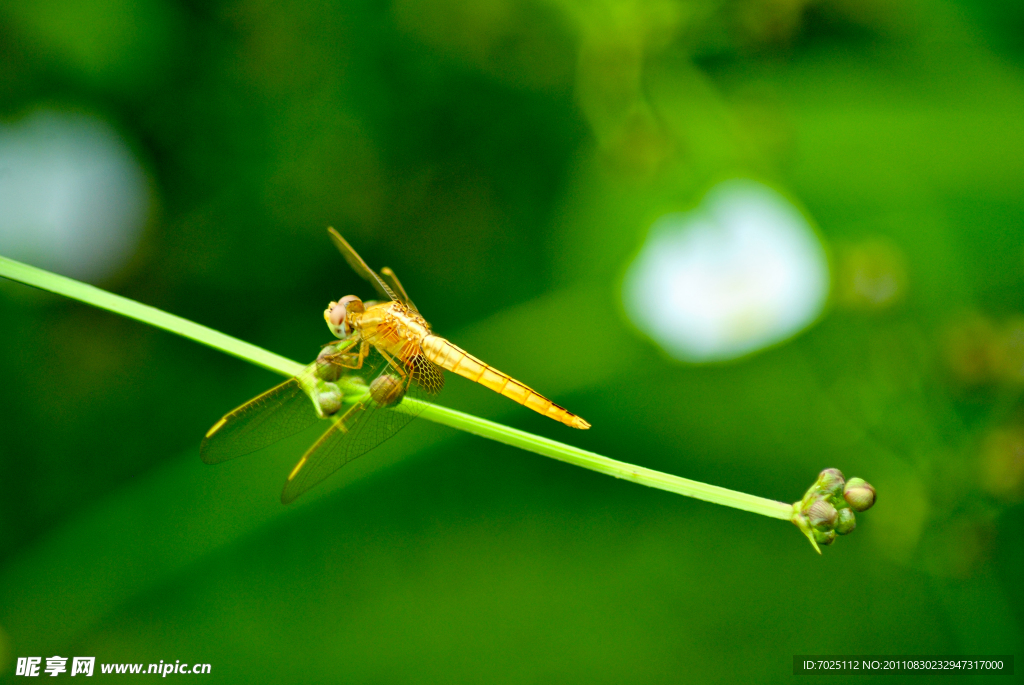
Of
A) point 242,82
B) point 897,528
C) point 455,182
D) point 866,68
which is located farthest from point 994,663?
point 242,82

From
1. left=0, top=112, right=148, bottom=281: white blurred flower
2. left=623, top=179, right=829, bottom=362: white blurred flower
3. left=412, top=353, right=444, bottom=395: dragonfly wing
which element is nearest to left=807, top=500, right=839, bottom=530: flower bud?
left=412, top=353, right=444, bottom=395: dragonfly wing

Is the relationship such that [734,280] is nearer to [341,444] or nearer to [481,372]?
[481,372]

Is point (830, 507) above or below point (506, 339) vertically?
below

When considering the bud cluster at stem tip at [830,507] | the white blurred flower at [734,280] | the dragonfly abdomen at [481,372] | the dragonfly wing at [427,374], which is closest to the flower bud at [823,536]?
the bud cluster at stem tip at [830,507]

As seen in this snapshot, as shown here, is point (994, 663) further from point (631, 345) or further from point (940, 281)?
point (631, 345)

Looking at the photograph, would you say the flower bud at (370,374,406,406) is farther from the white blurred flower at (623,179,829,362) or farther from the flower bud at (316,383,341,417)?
the white blurred flower at (623,179,829,362)

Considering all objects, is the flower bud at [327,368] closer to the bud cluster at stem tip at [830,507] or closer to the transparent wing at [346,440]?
the transparent wing at [346,440]

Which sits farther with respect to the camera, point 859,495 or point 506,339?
point 506,339

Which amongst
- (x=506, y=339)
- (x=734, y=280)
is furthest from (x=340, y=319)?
(x=734, y=280)
